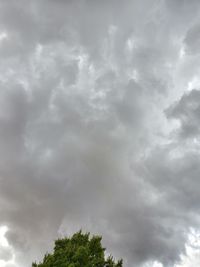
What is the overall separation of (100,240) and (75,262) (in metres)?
6.40

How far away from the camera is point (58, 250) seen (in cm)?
5731

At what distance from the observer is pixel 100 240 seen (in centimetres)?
5953

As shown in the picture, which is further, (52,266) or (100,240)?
(100,240)

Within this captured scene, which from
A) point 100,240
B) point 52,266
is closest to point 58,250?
point 52,266

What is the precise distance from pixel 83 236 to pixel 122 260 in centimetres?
738

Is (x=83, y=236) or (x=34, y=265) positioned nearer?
(x=34, y=265)

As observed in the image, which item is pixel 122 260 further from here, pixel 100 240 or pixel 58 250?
pixel 58 250

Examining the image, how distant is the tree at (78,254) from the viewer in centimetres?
5462

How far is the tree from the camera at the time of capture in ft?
179

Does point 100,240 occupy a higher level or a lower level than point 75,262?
higher

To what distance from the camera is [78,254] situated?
54750 mm

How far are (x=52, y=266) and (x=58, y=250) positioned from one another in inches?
129

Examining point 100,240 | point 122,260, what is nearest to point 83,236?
point 100,240

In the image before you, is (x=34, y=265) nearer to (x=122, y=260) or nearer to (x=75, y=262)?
(x=75, y=262)
